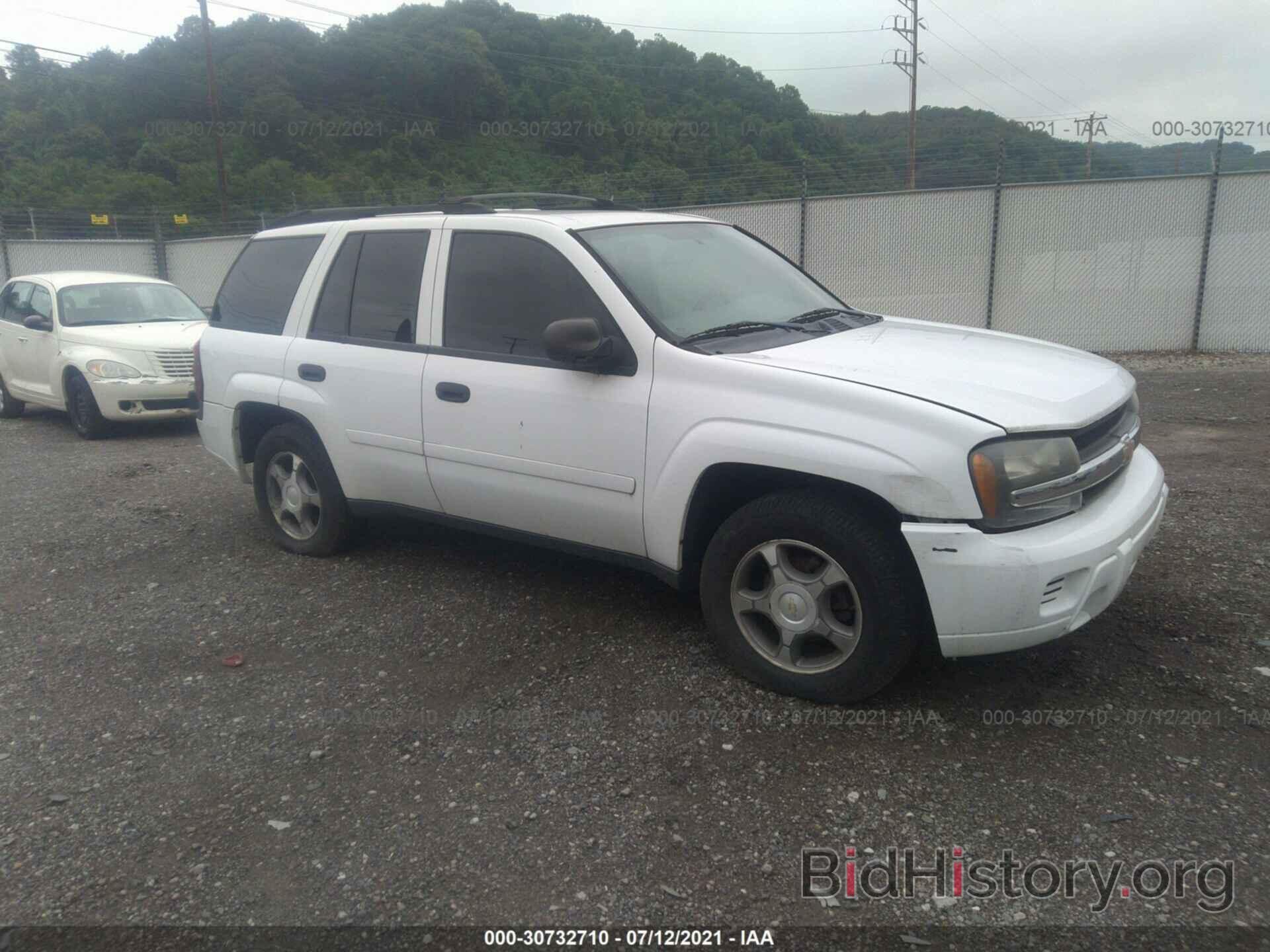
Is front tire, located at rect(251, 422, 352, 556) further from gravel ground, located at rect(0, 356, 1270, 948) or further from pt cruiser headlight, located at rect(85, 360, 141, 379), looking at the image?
pt cruiser headlight, located at rect(85, 360, 141, 379)

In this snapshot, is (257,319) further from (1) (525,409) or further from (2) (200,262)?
(2) (200,262)

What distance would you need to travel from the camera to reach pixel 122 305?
399 inches

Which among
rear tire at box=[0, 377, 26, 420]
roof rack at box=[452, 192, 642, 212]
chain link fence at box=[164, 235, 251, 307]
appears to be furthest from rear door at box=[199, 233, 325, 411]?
chain link fence at box=[164, 235, 251, 307]

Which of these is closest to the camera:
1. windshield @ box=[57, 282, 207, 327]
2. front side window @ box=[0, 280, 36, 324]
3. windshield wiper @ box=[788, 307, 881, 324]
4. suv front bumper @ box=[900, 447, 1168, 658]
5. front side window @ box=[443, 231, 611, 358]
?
suv front bumper @ box=[900, 447, 1168, 658]

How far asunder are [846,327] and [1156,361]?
953cm

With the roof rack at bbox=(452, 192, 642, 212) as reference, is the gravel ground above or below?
below

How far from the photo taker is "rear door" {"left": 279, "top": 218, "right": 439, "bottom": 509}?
4543 millimetres

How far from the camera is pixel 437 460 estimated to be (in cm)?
444

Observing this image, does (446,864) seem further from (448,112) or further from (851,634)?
(448,112)

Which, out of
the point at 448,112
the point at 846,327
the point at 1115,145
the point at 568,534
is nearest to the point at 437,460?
the point at 568,534

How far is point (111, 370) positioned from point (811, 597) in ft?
27.0

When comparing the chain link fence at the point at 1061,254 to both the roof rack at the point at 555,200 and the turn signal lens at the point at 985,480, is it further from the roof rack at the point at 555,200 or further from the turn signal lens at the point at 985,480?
the turn signal lens at the point at 985,480

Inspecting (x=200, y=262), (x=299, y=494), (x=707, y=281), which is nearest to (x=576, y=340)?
(x=707, y=281)

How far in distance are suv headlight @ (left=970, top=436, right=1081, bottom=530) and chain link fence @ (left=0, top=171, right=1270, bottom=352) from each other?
9.77m
